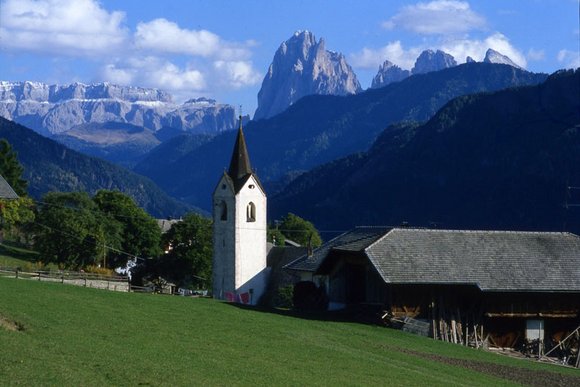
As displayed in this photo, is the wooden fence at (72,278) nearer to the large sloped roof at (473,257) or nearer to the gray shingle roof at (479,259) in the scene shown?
the large sloped roof at (473,257)

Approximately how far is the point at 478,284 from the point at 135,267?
164 ft

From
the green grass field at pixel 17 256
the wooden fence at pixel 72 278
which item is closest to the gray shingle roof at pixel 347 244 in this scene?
the wooden fence at pixel 72 278

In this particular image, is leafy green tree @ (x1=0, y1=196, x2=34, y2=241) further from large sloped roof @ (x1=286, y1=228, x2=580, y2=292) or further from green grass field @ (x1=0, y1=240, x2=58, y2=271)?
large sloped roof @ (x1=286, y1=228, x2=580, y2=292)

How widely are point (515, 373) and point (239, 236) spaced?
3983 cm

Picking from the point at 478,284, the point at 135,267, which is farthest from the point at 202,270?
the point at 478,284

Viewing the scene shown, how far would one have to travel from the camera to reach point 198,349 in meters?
31.0

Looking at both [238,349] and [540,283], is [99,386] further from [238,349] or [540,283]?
[540,283]

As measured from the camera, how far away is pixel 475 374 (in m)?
35.8

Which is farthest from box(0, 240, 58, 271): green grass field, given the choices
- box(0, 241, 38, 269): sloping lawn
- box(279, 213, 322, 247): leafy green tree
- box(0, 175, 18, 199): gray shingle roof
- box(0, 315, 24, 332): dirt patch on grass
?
box(0, 315, 24, 332): dirt patch on grass

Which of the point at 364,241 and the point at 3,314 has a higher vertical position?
the point at 364,241

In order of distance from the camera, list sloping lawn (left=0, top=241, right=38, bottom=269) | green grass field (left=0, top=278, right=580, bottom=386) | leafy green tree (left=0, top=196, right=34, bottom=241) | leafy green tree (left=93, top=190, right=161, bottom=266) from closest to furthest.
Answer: green grass field (left=0, top=278, right=580, bottom=386) → leafy green tree (left=0, top=196, right=34, bottom=241) → sloping lawn (left=0, top=241, right=38, bottom=269) → leafy green tree (left=93, top=190, right=161, bottom=266)

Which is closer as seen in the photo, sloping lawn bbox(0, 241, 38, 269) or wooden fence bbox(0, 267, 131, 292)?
wooden fence bbox(0, 267, 131, 292)

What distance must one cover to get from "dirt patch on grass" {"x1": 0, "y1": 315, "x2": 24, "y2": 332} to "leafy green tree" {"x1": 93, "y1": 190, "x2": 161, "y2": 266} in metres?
66.2

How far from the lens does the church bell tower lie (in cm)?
7512
